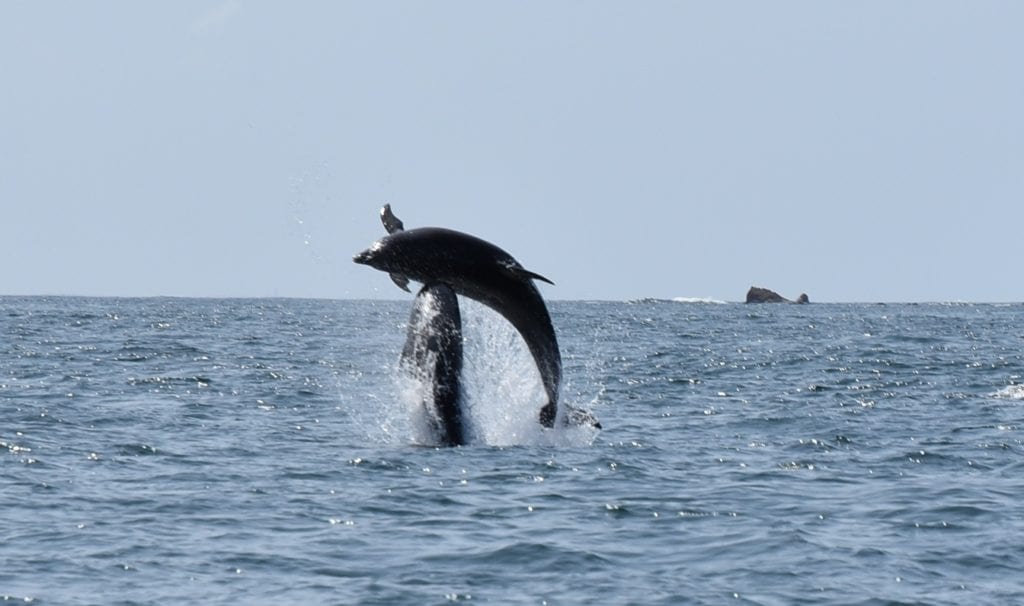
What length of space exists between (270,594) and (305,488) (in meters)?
4.43

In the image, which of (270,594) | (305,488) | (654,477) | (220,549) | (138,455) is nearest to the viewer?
(270,594)

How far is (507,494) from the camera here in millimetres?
16016

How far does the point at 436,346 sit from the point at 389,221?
1560mm

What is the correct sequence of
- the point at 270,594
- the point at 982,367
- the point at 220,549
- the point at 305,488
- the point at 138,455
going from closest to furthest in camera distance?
the point at 270,594
the point at 220,549
the point at 305,488
the point at 138,455
the point at 982,367

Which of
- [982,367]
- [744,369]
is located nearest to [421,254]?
[744,369]

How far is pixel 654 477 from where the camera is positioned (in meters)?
17.4

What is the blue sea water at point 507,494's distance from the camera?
40.6ft

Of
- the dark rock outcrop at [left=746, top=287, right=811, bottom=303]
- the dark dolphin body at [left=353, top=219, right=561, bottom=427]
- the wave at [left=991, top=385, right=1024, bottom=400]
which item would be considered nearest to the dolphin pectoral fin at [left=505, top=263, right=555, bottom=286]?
the dark dolphin body at [left=353, top=219, right=561, bottom=427]

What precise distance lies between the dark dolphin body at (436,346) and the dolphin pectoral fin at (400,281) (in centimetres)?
25

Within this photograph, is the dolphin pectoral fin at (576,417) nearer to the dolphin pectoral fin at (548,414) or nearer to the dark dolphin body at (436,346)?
the dolphin pectoral fin at (548,414)

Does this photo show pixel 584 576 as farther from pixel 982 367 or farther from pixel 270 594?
pixel 982 367

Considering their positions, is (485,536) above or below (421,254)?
below

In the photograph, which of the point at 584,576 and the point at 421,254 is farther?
the point at 421,254

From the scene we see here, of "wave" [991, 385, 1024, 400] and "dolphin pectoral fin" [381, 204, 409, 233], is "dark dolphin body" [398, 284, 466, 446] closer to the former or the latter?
"dolphin pectoral fin" [381, 204, 409, 233]
